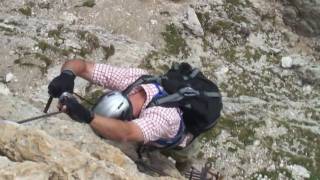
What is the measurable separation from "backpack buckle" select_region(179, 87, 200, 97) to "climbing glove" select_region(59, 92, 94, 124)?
1.52 m

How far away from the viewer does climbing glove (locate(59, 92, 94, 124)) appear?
6.69 metres

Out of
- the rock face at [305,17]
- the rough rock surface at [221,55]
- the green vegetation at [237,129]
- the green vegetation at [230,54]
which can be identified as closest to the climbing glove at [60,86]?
the rough rock surface at [221,55]

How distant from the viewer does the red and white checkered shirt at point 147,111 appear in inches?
290

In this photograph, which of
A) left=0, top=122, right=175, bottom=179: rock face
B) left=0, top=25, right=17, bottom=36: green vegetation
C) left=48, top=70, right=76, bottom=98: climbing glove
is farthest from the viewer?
left=0, top=25, right=17, bottom=36: green vegetation

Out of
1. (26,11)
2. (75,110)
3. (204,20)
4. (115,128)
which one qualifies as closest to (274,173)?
(204,20)

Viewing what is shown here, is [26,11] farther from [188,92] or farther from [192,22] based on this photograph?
[188,92]

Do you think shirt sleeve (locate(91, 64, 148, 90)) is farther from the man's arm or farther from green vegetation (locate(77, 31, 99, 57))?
green vegetation (locate(77, 31, 99, 57))

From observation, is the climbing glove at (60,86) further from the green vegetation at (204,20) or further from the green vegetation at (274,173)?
the green vegetation at (204,20)

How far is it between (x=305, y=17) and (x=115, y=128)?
14.3 m

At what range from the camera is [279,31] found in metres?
19.7

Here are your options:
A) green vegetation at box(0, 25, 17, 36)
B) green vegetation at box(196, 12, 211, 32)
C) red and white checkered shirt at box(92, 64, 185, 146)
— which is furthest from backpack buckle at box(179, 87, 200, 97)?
green vegetation at box(196, 12, 211, 32)

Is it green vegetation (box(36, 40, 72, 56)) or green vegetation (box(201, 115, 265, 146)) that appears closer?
green vegetation (box(201, 115, 265, 146))

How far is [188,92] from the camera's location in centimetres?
795

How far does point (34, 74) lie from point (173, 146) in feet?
24.7
